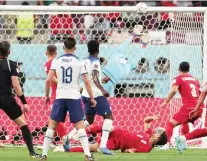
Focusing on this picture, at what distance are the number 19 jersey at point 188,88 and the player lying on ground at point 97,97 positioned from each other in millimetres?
2152

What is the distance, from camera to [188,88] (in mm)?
16578

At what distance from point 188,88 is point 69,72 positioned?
15.1 feet

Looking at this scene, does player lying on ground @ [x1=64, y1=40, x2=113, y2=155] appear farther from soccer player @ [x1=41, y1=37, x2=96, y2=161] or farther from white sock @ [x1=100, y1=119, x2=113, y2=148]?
soccer player @ [x1=41, y1=37, x2=96, y2=161]

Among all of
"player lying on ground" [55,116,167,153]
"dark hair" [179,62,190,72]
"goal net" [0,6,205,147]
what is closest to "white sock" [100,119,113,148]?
"player lying on ground" [55,116,167,153]

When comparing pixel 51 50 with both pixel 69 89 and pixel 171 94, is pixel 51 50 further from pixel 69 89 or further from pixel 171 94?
pixel 69 89

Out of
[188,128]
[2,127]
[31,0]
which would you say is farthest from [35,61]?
[31,0]

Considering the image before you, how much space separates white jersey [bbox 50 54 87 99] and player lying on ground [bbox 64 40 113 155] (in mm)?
1801

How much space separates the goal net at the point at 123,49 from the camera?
59.2 feet

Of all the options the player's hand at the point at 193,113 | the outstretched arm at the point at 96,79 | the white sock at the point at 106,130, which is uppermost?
the outstretched arm at the point at 96,79

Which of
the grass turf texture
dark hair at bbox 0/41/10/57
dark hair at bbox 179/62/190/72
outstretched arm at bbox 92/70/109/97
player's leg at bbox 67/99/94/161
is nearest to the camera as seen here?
player's leg at bbox 67/99/94/161

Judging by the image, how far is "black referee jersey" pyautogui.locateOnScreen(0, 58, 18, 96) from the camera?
42.5 feet

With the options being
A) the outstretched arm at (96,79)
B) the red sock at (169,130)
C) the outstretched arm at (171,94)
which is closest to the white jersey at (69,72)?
the outstretched arm at (96,79)

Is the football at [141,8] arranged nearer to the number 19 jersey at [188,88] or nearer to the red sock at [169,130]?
the number 19 jersey at [188,88]

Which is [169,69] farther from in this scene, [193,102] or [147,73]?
[193,102]
